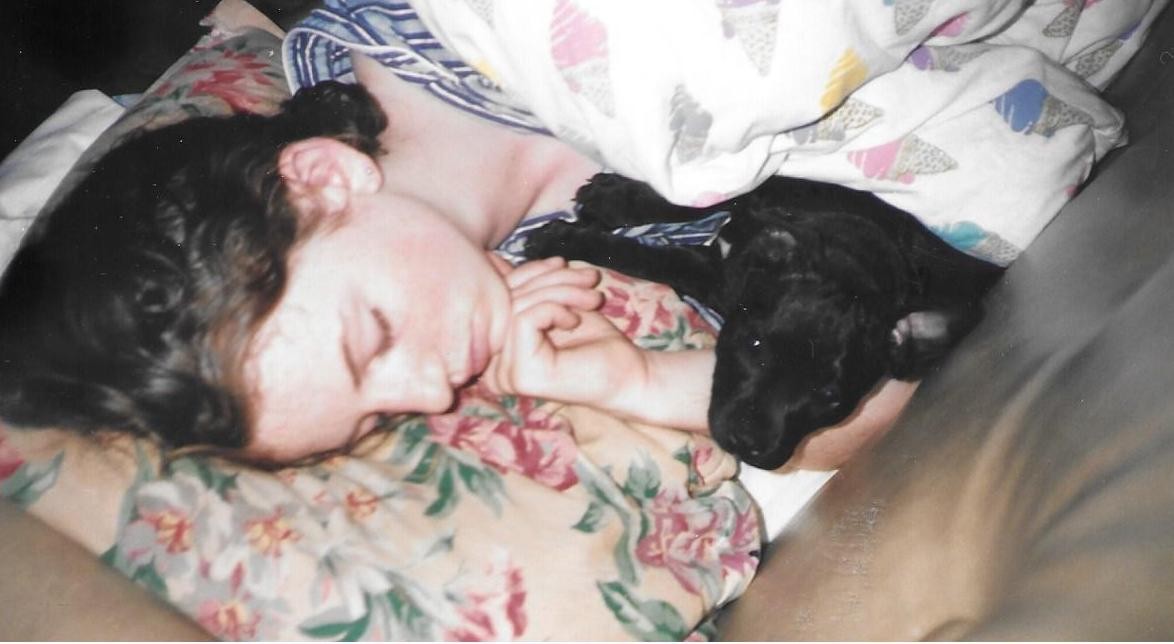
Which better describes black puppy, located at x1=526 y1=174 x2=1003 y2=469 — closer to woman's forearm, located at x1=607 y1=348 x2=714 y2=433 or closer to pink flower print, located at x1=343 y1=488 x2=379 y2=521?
woman's forearm, located at x1=607 y1=348 x2=714 y2=433

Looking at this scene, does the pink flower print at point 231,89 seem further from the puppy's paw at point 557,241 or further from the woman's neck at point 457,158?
the puppy's paw at point 557,241

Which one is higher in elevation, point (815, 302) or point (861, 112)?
point (861, 112)

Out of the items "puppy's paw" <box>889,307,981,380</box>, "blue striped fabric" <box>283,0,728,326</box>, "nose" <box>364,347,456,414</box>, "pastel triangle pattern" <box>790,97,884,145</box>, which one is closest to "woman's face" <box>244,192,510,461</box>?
"nose" <box>364,347,456,414</box>

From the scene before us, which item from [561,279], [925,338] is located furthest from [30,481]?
[925,338]

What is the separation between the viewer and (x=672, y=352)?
2.83 feet

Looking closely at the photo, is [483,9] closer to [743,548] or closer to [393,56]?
[393,56]

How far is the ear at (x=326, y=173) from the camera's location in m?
0.67

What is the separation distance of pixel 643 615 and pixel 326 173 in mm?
481

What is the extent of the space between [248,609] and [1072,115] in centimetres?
91

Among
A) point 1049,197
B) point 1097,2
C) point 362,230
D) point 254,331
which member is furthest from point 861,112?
point 254,331

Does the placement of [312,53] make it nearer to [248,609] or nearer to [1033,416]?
[248,609]

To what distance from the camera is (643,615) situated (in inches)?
26.2

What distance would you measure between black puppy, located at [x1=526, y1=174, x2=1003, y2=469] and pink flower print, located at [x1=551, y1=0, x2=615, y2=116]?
241mm

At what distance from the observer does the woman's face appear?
2.08 feet
